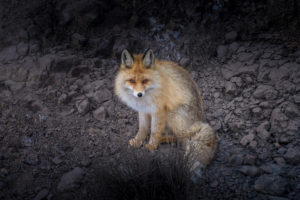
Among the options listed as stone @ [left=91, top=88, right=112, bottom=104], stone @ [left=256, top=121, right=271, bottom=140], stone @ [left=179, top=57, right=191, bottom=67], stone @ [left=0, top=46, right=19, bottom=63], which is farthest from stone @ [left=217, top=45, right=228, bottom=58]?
stone @ [left=0, top=46, right=19, bottom=63]

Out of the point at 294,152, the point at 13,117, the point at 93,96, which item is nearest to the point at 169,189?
the point at 294,152

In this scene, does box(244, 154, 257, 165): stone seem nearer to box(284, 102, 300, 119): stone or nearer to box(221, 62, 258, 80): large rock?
box(284, 102, 300, 119): stone

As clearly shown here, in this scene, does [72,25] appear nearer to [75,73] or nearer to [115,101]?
[75,73]

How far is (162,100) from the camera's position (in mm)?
3109

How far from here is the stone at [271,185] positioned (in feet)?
7.17

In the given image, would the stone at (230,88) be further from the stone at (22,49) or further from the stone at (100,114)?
the stone at (22,49)

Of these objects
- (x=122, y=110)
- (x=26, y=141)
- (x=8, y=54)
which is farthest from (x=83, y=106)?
(x=8, y=54)

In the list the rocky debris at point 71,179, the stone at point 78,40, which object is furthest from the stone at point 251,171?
the stone at point 78,40

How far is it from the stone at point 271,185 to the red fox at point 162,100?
62 cm

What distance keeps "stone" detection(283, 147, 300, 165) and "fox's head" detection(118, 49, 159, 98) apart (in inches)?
71.9

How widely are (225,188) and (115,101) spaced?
2428 millimetres

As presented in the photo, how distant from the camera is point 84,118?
12.5ft

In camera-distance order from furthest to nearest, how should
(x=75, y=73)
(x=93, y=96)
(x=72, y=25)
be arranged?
1. (x=72, y=25)
2. (x=75, y=73)
3. (x=93, y=96)

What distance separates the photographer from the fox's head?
288cm
